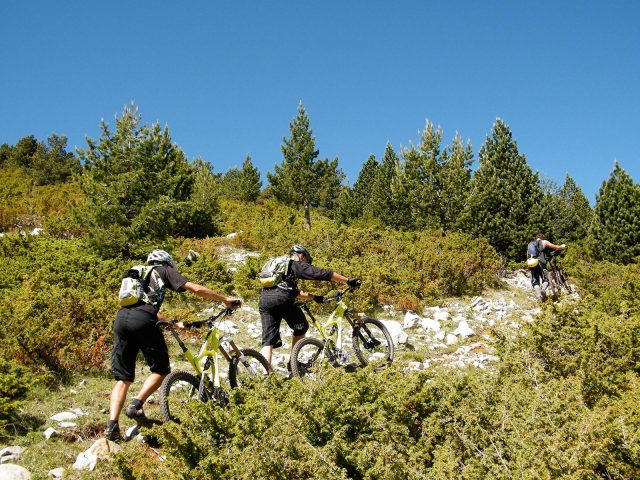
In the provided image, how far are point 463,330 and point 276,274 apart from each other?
5.27m

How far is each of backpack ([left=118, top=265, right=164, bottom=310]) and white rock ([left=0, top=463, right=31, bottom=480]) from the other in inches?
62.7

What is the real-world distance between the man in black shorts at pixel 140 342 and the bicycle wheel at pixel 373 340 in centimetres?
300

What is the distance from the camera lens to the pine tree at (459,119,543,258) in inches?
901

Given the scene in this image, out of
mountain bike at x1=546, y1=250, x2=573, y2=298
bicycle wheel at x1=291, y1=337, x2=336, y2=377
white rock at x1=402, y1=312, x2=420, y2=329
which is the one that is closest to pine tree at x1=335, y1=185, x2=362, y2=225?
mountain bike at x1=546, y1=250, x2=573, y2=298

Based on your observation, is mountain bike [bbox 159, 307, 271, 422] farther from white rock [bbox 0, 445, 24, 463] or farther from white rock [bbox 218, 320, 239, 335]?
Result: white rock [bbox 218, 320, 239, 335]

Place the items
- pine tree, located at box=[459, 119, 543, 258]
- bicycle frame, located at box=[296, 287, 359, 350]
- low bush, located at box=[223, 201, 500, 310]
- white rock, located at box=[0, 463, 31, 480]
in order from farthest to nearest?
1. pine tree, located at box=[459, 119, 543, 258]
2. low bush, located at box=[223, 201, 500, 310]
3. bicycle frame, located at box=[296, 287, 359, 350]
4. white rock, located at box=[0, 463, 31, 480]

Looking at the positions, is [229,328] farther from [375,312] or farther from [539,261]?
[539,261]

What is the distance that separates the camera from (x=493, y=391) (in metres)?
3.63

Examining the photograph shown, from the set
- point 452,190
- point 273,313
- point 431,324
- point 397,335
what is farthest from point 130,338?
point 452,190

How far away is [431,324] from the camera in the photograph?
9.75m

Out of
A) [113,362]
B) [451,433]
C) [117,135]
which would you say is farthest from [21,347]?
[117,135]

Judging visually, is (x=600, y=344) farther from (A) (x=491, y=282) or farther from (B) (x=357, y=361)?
(A) (x=491, y=282)

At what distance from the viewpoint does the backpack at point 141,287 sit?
175 inches

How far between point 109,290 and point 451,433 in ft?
29.0
